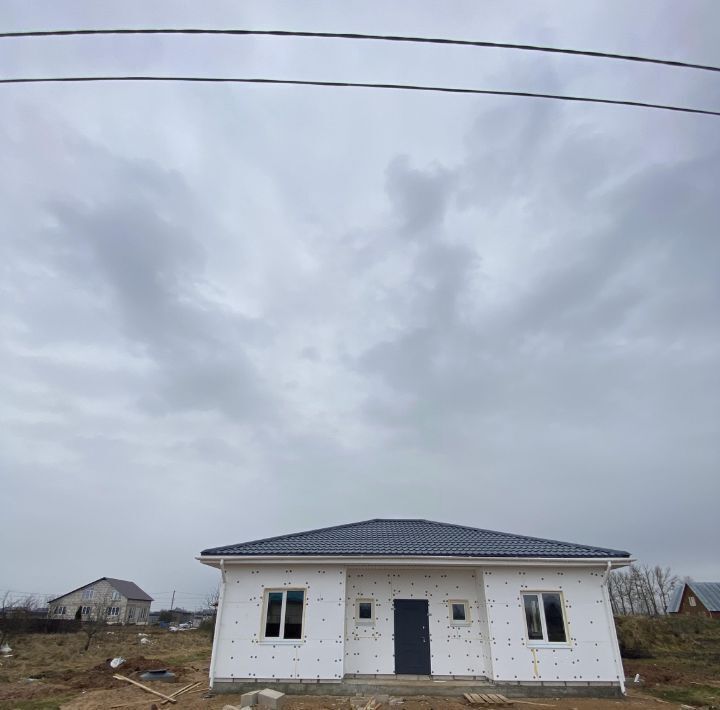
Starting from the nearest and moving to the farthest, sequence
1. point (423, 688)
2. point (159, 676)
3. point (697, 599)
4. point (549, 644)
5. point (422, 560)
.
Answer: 1. point (423, 688)
2. point (549, 644)
3. point (422, 560)
4. point (159, 676)
5. point (697, 599)

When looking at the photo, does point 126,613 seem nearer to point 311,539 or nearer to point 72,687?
point 72,687

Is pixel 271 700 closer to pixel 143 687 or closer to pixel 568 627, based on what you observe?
pixel 143 687

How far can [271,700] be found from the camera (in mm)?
10250

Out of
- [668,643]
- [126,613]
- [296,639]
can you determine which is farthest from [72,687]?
[126,613]

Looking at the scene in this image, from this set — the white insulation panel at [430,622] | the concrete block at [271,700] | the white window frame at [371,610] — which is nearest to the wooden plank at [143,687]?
the concrete block at [271,700]

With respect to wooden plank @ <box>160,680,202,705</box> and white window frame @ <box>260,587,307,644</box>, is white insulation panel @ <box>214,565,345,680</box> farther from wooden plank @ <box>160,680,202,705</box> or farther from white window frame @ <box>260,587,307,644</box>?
wooden plank @ <box>160,680,202,705</box>

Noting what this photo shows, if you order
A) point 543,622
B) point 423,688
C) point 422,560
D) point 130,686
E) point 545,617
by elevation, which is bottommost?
point 130,686

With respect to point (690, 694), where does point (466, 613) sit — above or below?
above

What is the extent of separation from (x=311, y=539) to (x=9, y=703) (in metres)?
8.29

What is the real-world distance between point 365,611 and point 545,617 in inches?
188

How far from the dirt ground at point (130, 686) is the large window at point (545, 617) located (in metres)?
1.31

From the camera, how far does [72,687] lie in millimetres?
13797

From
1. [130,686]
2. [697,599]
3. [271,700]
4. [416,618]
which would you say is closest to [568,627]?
[416,618]

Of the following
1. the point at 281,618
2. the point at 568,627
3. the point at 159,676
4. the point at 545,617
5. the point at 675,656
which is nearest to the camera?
the point at 568,627
